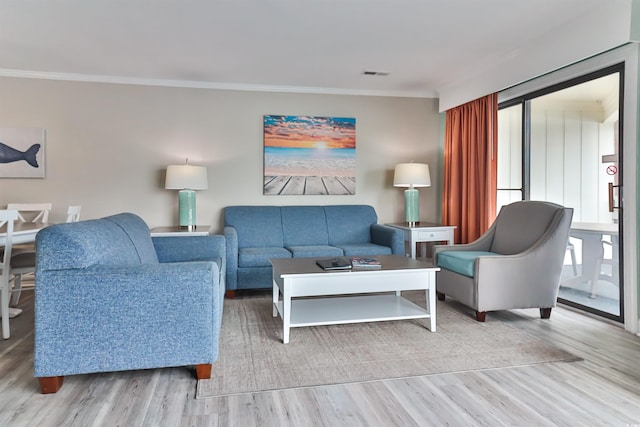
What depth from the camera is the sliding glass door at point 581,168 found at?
10.5 ft

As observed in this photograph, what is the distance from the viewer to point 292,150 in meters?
4.90

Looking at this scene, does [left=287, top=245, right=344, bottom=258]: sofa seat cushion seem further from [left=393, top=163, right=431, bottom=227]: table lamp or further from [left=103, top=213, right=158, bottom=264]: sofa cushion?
[left=103, top=213, right=158, bottom=264]: sofa cushion

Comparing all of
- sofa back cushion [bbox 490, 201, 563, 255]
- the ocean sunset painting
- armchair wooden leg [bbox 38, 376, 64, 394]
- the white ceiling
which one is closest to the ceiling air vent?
the white ceiling

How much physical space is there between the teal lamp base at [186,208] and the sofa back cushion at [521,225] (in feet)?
9.94

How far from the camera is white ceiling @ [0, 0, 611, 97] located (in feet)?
9.49

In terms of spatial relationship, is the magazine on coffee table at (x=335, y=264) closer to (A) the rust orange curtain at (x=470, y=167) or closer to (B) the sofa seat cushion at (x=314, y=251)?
(B) the sofa seat cushion at (x=314, y=251)

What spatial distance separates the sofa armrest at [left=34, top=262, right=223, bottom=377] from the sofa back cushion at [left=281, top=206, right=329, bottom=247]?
252cm

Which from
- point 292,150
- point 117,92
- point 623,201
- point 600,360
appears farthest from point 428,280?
point 117,92

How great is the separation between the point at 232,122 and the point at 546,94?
10.8ft

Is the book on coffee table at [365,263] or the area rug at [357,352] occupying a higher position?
the book on coffee table at [365,263]

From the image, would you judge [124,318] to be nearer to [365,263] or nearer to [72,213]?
[365,263]

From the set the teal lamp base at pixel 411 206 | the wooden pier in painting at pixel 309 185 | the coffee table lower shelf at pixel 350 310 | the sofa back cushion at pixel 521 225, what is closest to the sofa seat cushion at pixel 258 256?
the coffee table lower shelf at pixel 350 310

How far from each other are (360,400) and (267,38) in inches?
113

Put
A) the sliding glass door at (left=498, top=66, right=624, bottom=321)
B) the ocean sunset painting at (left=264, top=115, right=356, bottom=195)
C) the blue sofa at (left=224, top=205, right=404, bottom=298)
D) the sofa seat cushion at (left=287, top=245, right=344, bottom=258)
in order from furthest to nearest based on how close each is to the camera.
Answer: the ocean sunset painting at (left=264, top=115, right=356, bottom=195), the sofa seat cushion at (left=287, top=245, right=344, bottom=258), the blue sofa at (left=224, top=205, right=404, bottom=298), the sliding glass door at (left=498, top=66, right=624, bottom=321)
